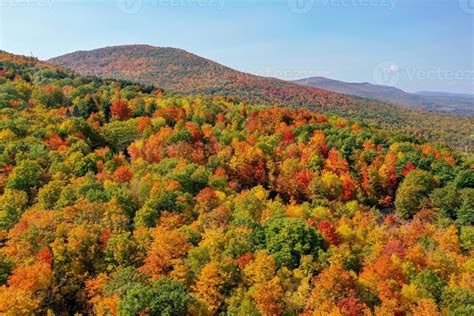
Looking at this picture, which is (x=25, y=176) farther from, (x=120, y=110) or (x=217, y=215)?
(x=120, y=110)

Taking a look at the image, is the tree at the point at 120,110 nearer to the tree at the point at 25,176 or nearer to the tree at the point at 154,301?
the tree at the point at 25,176

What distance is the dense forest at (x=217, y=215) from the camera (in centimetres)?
4138

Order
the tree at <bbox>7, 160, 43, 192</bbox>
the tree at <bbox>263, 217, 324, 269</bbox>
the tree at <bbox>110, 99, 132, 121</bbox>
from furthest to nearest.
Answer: the tree at <bbox>110, 99, 132, 121</bbox> < the tree at <bbox>7, 160, 43, 192</bbox> < the tree at <bbox>263, 217, 324, 269</bbox>

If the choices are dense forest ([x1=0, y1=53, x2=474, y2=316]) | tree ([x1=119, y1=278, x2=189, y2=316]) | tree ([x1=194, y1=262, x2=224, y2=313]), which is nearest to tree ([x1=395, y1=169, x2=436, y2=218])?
dense forest ([x1=0, y1=53, x2=474, y2=316])

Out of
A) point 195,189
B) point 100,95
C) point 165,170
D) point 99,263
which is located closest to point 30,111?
point 100,95

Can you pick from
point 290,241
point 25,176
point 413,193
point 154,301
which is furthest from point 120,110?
point 154,301

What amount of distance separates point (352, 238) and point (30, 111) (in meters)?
86.6

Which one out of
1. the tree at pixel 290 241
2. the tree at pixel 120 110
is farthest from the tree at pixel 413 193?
the tree at pixel 120 110

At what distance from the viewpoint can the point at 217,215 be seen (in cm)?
5706

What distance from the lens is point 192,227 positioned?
178ft

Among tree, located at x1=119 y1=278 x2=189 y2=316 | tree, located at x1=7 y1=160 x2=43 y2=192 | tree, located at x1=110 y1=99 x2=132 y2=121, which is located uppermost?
tree, located at x1=110 y1=99 x2=132 y2=121

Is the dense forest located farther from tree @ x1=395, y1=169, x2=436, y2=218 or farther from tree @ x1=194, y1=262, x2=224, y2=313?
tree @ x1=395, y1=169, x2=436, y2=218

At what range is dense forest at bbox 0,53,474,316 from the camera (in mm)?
41375

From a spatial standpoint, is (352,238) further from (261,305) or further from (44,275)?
(44,275)
